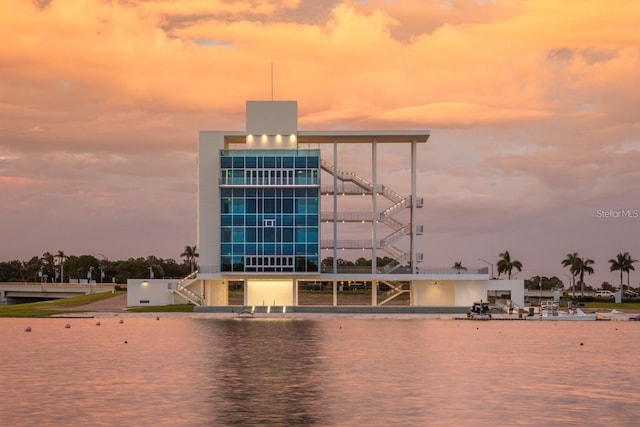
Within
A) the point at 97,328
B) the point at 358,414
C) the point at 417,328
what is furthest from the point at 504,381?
the point at 97,328

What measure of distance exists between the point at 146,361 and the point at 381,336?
39292 mm

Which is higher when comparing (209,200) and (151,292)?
(209,200)

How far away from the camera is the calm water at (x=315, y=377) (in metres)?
49.9

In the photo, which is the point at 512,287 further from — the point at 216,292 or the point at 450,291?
the point at 216,292

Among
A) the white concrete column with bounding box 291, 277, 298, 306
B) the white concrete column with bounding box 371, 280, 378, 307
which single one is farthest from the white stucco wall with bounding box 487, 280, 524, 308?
the white concrete column with bounding box 291, 277, 298, 306

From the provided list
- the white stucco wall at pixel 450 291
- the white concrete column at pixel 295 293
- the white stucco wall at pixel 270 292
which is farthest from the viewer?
the white stucco wall at pixel 450 291

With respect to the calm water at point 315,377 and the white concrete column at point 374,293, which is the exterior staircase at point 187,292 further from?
the calm water at point 315,377

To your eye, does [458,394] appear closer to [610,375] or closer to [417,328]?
[610,375]

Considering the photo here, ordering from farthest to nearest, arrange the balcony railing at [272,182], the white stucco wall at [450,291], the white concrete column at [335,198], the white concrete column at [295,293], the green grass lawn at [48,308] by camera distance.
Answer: the green grass lawn at [48,308] → the white concrete column at [335,198] → the white stucco wall at [450,291] → the white concrete column at [295,293] → the balcony railing at [272,182]

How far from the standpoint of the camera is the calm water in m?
49.9

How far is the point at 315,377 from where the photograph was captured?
68000mm

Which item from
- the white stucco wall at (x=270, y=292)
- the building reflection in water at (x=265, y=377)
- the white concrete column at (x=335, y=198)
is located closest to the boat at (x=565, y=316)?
the white concrete column at (x=335, y=198)

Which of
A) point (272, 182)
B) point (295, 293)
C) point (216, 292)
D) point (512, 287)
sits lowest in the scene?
point (295, 293)

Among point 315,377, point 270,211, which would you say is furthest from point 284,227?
point 315,377
